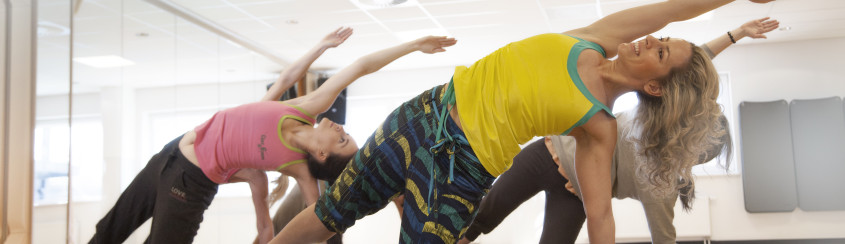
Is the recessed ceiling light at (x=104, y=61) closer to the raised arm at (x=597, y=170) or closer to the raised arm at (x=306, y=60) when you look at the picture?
the raised arm at (x=306, y=60)

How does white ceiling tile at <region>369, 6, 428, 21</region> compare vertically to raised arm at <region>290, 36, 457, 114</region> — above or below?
above

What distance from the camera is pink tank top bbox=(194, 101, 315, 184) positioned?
266cm

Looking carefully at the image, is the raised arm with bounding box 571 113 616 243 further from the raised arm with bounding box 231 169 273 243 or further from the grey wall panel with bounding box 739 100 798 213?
the grey wall panel with bounding box 739 100 798 213

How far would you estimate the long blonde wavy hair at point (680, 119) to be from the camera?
1.88m

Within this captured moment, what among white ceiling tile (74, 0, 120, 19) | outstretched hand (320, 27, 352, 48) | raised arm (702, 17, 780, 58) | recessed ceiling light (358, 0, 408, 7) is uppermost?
recessed ceiling light (358, 0, 408, 7)

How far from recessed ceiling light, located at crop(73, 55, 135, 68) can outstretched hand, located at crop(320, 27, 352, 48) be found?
1453 millimetres

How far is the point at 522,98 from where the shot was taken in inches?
69.2

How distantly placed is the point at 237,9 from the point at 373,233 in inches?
136

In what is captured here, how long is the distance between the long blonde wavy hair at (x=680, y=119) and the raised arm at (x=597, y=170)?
20 cm

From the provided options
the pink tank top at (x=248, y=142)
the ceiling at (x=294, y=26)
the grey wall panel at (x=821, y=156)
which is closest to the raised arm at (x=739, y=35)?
the pink tank top at (x=248, y=142)

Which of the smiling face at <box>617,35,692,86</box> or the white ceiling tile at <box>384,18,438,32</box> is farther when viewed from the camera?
the white ceiling tile at <box>384,18,438,32</box>

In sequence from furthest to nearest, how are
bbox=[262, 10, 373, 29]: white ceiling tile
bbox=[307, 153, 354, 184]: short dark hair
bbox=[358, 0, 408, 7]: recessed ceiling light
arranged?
bbox=[262, 10, 373, 29]: white ceiling tile
bbox=[358, 0, 408, 7]: recessed ceiling light
bbox=[307, 153, 354, 184]: short dark hair

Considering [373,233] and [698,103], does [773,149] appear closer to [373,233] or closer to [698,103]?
[373,233]

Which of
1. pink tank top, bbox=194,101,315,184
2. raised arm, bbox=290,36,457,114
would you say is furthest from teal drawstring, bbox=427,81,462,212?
pink tank top, bbox=194,101,315,184
